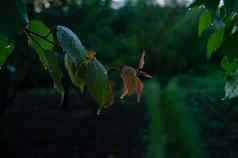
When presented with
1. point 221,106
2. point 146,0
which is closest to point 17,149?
point 221,106

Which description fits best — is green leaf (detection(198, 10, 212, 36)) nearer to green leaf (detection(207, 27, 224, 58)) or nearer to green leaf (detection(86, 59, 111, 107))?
green leaf (detection(207, 27, 224, 58))

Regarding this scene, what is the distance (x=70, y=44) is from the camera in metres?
0.65

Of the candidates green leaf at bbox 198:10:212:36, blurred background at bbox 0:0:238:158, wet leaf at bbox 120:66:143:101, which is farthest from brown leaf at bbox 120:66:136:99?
blurred background at bbox 0:0:238:158

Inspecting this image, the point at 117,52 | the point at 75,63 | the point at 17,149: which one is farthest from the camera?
the point at 117,52

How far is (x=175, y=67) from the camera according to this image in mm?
8492

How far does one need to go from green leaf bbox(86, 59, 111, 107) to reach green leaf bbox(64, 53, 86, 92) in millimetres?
12

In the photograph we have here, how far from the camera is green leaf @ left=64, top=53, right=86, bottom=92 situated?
641mm

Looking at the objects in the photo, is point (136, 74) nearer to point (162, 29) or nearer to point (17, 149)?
point (17, 149)

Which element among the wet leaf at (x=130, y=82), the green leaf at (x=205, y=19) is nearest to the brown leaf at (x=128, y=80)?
the wet leaf at (x=130, y=82)

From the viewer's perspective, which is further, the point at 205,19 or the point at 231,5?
the point at 205,19

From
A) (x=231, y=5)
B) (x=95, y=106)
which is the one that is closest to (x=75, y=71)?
(x=231, y=5)

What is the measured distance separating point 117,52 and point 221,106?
1662 millimetres

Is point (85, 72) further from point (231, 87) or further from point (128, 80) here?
point (231, 87)

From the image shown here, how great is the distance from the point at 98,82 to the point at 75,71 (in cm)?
4
